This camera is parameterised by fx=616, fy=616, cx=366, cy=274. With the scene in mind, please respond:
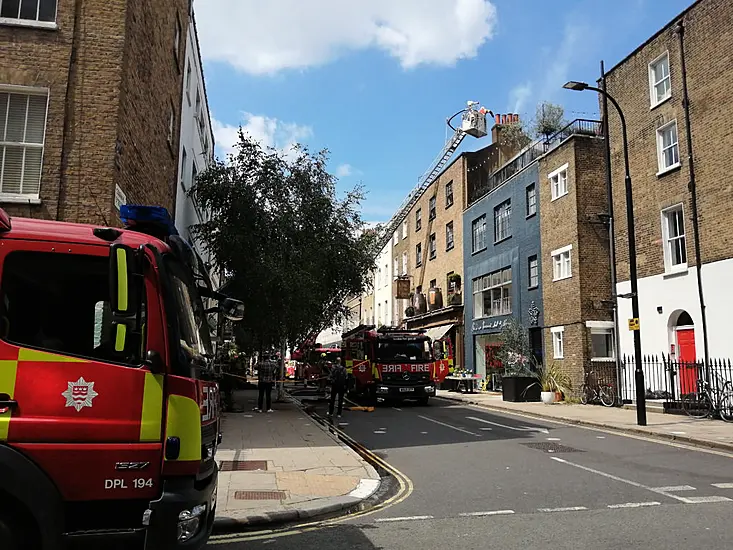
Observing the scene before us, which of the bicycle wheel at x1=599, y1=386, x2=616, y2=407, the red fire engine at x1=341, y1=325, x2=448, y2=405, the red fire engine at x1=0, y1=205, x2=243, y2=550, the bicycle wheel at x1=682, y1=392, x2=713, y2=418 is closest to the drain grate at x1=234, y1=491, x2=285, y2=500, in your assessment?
the red fire engine at x1=0, y1=205, x2=243, y2=550

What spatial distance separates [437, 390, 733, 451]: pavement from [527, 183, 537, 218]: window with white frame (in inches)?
356

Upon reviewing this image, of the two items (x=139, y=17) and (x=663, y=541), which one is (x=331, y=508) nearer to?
(x=663, y=541)

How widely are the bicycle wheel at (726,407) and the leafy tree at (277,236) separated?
11.3m

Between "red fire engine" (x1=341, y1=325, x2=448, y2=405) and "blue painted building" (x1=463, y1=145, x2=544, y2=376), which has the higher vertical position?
"blue painted building" (x1=463, y1=145, x2=544, y2=376)

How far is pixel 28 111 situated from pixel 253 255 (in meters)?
8.88

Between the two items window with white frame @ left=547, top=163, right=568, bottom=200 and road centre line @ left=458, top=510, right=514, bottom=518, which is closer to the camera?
road centre line @ left=458, top=510, right=514, bottom=518

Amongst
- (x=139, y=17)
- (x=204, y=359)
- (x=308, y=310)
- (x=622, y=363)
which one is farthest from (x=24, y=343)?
(x=622, y=363)

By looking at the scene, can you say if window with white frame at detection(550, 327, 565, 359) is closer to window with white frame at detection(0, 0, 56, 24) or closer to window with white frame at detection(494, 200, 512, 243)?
window with white frame at detection(494, 200, 512, 243)

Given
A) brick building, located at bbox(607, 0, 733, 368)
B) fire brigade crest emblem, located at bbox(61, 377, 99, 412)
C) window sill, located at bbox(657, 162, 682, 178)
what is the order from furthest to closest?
window sill, located at bbox(657, 162, 682, 178) < brick building, located at bbox(607, 0, 733, 368) < fire brigade crest emblem, located at bbox(61, 377, 99, 412)

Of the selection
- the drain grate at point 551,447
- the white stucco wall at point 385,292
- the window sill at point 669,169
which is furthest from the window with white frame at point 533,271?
the white stucco wall at point 385,292

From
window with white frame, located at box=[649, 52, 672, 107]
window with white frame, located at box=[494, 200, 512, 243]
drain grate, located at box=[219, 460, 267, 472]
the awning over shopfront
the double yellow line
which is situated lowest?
the double yellow line

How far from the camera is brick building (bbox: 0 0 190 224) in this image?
10312 millimetres

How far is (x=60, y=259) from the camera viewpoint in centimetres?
402

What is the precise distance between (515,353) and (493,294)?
704 cm
